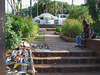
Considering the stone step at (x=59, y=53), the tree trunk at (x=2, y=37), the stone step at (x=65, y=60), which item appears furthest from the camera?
the stone step at (x=59, y=53)

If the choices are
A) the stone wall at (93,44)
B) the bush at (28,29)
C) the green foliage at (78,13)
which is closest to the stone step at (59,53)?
the stone wall at (93,44)

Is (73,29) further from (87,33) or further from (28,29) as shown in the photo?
(87,33)

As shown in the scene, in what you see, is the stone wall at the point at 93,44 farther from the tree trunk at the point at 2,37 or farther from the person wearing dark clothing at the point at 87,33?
the tree trunk at the point at 2,37

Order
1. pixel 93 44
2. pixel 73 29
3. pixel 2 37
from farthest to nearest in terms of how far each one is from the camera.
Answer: pixel 73 29 < pixel 93 44 < pixel 2 37

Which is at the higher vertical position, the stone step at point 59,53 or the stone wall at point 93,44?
the stone wall at point 93,44

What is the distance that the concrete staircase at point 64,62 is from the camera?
609 centimetres

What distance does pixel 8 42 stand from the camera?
251 inches

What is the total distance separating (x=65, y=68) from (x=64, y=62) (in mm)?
514

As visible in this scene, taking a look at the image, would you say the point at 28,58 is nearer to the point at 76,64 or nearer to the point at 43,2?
the point at 76,64

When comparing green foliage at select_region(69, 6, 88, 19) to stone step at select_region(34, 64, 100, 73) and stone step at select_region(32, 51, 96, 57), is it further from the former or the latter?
stone step at select_region(34, 64, 100, 73)

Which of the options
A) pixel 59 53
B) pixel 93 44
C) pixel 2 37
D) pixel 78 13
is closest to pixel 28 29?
pixel 59 53

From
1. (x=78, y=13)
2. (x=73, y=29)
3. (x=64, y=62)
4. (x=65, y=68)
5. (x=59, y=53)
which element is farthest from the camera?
(x=78, y=13)

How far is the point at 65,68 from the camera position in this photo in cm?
614

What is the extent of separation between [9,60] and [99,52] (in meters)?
3.67
